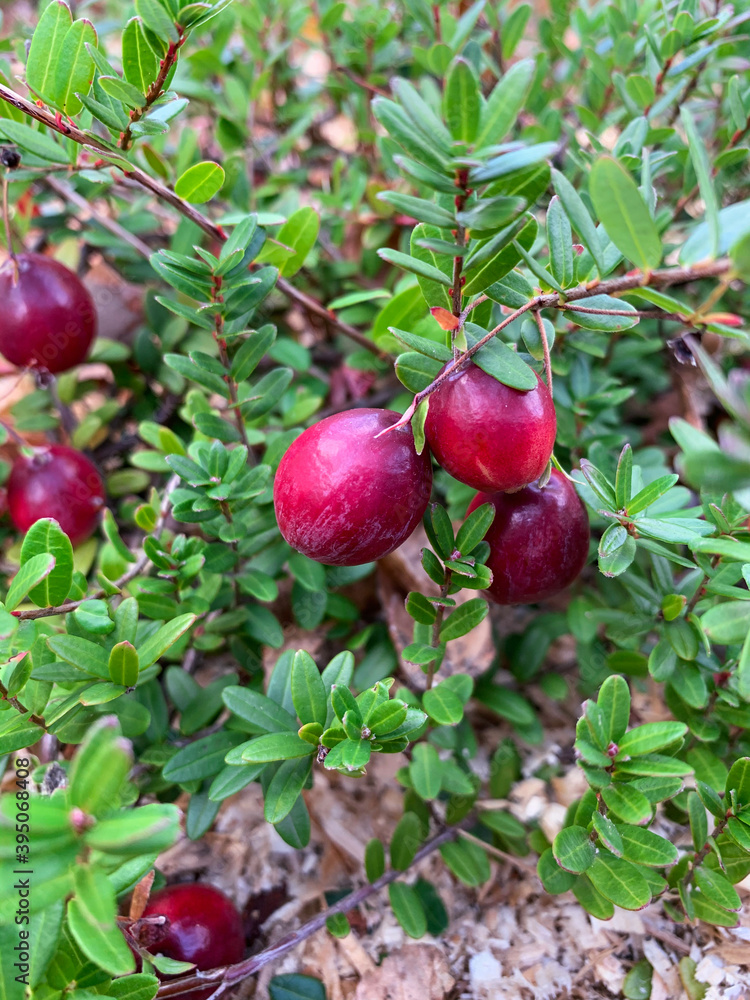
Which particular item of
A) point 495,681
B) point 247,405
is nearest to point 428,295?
point 247,405

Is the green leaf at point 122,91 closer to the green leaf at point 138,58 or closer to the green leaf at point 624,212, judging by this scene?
the green leaf at point 138,58

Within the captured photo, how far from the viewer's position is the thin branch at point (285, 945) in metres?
1.17

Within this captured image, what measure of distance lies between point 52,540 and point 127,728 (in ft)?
1.23

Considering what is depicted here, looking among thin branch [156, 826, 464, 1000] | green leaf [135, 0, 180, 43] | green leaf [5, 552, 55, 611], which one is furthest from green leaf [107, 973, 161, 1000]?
green leaf [135, 0, 180, 43]

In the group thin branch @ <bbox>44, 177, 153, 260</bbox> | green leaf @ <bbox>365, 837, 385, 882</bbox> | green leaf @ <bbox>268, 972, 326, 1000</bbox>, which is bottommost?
green leaf @ <bbox>268, 972, 326, 1000</bbox>

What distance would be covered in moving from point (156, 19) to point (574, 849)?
52.2 inches

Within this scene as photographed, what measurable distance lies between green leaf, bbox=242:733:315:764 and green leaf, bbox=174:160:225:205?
3.02ft

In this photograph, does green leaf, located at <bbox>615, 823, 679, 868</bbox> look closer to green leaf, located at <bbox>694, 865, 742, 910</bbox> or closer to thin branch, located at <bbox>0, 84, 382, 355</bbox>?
green leaf, located at <bbox>694, 865, 742, 910</bbox>

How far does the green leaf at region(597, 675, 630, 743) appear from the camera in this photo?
3.51 ft

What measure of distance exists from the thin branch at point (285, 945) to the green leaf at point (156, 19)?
1.41 m

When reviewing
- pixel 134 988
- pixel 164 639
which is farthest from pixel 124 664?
pixel 134 988

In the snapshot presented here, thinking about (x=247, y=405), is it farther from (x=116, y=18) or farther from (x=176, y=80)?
(x=116, y=18)

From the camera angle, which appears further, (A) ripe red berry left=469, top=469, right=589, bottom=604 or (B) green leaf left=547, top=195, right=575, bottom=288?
(A) ripe red berry left=469, top=469, right=589, bottom=604

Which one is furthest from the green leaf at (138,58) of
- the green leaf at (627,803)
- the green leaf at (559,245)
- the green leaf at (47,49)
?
the green leaf at (627,803)
